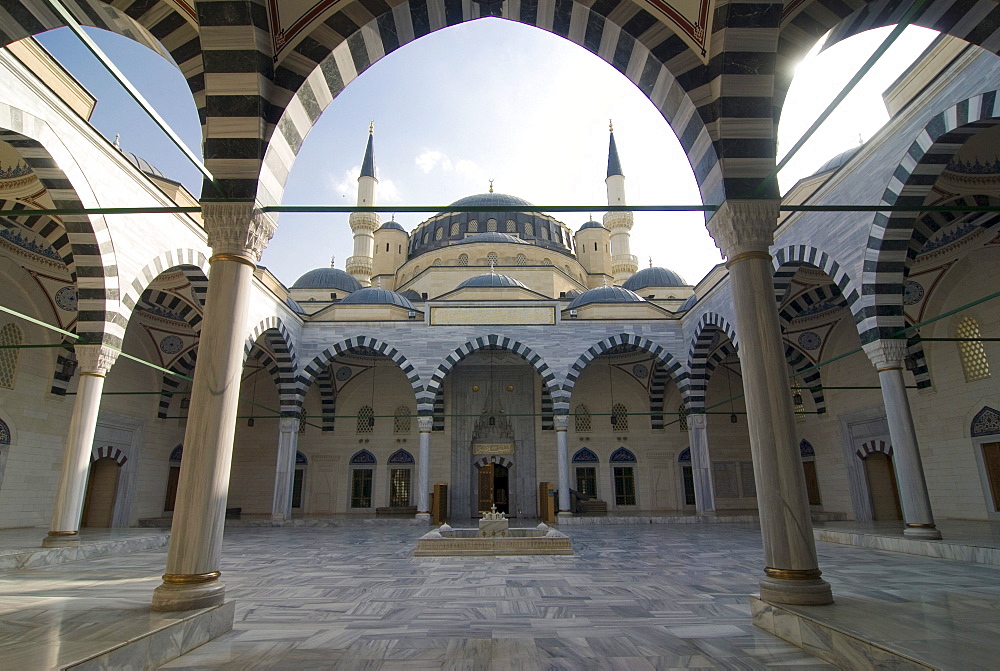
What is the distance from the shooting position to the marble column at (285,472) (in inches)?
474

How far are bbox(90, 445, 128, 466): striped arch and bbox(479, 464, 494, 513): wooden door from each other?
8.02m

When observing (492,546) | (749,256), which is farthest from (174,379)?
(749,256)

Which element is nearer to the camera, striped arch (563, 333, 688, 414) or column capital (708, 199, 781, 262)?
column capital (708, 199, 781, 262)

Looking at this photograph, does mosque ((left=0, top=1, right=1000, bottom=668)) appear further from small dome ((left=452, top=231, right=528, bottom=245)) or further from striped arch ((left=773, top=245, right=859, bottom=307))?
small dome ((left=452, top=231, right=528, bottom=245))

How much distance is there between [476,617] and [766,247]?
10.00 ft

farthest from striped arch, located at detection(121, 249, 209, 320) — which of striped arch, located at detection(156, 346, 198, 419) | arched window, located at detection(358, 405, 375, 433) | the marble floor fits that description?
arched window, located at detection(358, 405, 375, 433)

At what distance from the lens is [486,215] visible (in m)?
23.4

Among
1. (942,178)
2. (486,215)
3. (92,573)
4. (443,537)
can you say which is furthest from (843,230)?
(486,215)

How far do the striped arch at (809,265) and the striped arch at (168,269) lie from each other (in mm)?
7921

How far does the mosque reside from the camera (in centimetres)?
377

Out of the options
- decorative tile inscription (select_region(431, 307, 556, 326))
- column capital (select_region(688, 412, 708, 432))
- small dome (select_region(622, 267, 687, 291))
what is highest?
small dome (select_region(622, 267, 687, 291))

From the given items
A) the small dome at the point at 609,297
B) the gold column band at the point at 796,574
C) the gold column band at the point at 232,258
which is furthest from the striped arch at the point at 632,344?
the gold column band at the point at 232,258

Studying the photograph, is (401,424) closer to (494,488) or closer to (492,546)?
(494,488)

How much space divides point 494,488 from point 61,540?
10217 mm
